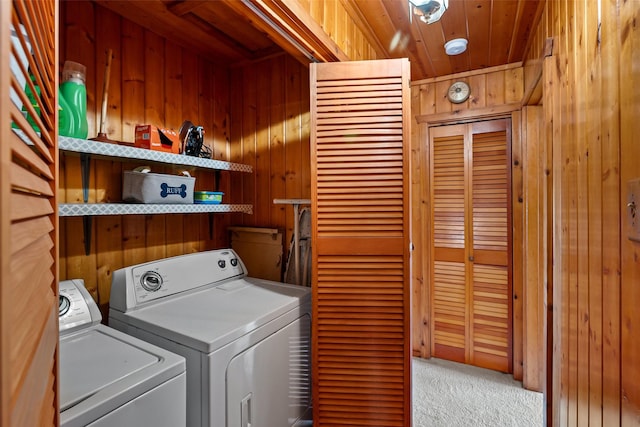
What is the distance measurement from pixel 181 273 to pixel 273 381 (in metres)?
0.77

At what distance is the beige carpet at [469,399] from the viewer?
6.67 ft

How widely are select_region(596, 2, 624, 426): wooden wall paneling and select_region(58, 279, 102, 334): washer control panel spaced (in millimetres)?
1879

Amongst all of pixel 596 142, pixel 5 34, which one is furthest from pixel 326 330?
pixel 5 34

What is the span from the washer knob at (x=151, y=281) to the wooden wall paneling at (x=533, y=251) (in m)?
2.47

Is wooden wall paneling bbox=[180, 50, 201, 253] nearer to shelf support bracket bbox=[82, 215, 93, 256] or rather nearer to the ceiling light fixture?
shelf support bracket bbox=[82, 215, 93, 256]

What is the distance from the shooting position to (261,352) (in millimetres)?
1457

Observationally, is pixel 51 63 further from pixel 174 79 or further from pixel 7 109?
pixel 174 79

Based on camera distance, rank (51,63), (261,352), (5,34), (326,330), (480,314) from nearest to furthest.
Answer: (5,34), (51,63), (261,352), (326,330), (480,314)

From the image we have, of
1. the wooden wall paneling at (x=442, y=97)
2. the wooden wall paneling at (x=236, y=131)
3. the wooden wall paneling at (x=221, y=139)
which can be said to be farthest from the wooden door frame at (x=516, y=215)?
the wooden wall paneling at (x=221, y=139)

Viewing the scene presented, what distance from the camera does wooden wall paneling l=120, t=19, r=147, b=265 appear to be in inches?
73.0

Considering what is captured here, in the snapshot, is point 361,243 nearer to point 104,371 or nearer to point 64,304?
point 104,371

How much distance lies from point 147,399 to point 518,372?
8.56ft

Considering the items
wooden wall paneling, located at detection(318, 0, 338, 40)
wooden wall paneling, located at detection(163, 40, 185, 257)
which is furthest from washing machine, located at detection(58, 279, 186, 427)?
wooden wall paneling, located at detection(318, 0, 338, 40)

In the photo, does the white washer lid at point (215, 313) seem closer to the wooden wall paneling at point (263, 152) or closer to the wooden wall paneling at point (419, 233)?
the wooden wall paneling at point (263, 152)
